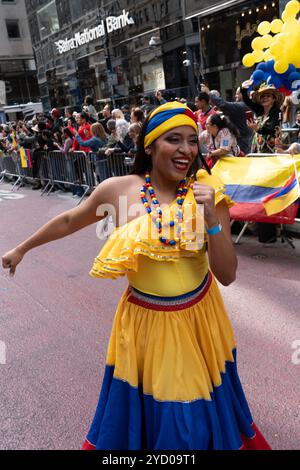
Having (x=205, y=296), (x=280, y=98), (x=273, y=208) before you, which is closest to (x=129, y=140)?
(x=280, y=98)

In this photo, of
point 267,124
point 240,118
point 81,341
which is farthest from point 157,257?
point 240,118

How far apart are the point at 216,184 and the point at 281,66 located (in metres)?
3.05

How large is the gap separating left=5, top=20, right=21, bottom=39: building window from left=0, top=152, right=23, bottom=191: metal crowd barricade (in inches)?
1262

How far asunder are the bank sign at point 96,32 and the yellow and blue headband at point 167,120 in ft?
61.7

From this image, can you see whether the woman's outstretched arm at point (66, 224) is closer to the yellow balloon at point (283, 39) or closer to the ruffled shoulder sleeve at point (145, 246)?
the ruffled shoulder sleeve at point (145, 246)

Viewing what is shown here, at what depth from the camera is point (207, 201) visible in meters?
1.79

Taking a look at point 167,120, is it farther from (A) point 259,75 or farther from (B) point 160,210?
(A) point 259,75

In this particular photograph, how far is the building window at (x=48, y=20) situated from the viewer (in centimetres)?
2651

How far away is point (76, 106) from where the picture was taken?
85.4 feet

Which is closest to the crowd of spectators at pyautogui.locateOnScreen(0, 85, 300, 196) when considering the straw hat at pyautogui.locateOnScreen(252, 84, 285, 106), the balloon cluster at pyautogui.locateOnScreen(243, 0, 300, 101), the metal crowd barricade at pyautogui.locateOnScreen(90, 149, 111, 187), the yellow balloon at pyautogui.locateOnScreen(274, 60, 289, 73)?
the straw hat at pyautogui.locateOnScreen(252, 84, 285, 106)

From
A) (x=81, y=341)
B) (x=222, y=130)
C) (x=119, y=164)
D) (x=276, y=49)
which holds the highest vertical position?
(x=276, y=49)

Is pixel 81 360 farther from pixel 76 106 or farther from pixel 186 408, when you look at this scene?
pixel 76 106

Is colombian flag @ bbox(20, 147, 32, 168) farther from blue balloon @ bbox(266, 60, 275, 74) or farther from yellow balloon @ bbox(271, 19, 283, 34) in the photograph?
yellow balloon @ bbox(271, 19, 283, 34)

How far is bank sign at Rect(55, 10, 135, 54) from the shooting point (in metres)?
19.4
